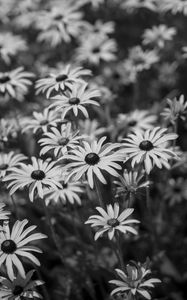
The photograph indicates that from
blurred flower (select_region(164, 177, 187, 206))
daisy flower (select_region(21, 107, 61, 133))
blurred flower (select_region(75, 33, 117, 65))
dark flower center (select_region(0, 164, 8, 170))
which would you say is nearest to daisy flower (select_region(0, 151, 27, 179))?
dark flower center (select_region(0, 164, 8, 170))

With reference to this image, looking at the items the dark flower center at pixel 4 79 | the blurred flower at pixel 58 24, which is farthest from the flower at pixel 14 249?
the blurred flower at pixel 58 24

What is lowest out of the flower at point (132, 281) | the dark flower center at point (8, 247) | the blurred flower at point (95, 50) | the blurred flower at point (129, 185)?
the flower at point (132, 281)

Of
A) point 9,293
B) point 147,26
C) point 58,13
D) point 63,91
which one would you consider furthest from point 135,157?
point 147,26

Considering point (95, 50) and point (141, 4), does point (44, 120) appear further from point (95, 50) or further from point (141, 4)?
point (141, 4)

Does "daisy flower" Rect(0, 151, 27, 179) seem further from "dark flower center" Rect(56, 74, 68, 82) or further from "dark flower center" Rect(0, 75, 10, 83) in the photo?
"dark flower center" Rect(0, 75, 10, 83)

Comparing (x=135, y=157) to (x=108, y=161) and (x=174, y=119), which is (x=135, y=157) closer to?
(x=108, y=161)

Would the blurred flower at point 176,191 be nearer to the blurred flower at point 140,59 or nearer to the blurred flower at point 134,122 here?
the blurred flower at point 134,122

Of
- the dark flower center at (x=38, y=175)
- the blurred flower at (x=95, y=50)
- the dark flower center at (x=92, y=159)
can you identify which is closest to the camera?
the dark flower center at (x=92, y=159)
